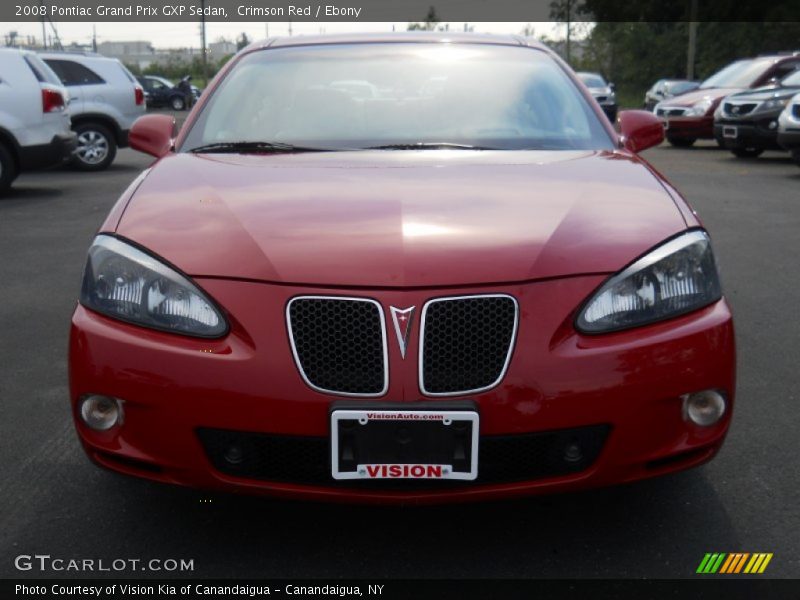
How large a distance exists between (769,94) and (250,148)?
1363cm

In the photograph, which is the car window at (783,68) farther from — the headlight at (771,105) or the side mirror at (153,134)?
the side mirror at (153,134)

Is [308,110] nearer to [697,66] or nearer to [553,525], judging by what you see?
[553,525]

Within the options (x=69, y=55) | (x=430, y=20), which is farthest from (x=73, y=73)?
(x=430, y=20)

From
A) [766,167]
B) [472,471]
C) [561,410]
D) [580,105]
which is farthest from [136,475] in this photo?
[766,167]

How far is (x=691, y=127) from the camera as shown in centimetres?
1894

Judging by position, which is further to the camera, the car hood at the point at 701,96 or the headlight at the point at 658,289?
the car hood at the point at 701,96

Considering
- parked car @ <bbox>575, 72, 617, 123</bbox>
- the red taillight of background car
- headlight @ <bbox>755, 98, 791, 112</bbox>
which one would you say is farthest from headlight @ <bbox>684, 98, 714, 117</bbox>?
the red taillight of background car

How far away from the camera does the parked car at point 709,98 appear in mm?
18766

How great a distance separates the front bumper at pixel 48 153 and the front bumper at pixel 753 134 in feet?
31.2

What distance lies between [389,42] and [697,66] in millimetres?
50367

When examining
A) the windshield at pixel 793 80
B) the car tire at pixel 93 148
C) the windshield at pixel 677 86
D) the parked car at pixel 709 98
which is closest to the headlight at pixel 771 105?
the windshield at pixel 793 80

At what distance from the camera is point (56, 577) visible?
2736 mm

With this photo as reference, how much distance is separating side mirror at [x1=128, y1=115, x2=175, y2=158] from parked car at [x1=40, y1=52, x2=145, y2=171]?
1159 centimetres

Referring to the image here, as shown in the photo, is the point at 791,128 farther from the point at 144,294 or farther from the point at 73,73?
the point at 144,294
